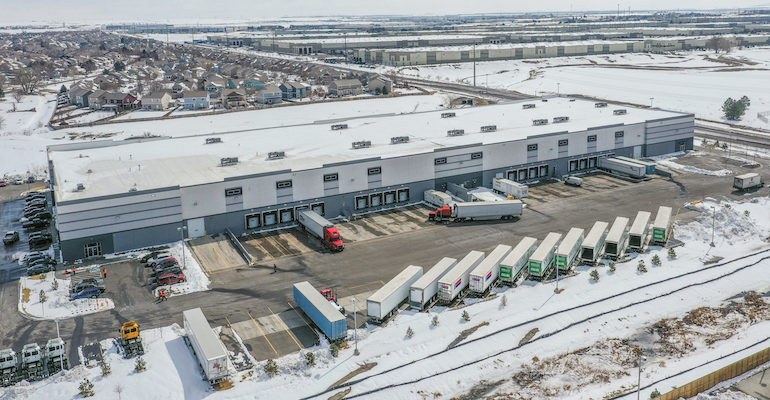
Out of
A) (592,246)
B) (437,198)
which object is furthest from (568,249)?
(437,198)

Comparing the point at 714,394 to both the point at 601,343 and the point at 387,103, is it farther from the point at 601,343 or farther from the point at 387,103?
the point at 387,103

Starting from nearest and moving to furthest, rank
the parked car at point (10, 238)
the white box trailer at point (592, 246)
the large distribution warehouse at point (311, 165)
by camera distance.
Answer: the white box trailer at point (592, 246), the large distribution warehouse at point (311, 165), the parked car at point (10, 238)

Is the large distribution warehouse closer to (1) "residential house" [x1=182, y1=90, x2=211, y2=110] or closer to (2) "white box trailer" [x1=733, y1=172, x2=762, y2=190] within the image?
(2) "white box trailer" [x1=733, y1=172, x2=762, y2=190]

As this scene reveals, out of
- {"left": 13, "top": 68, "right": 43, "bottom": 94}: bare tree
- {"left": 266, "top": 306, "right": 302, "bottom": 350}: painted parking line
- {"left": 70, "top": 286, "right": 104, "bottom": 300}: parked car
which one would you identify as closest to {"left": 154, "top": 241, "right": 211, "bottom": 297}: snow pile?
{"left": 70, "top": 286, "right": 104, "bottom": 300}: parked car

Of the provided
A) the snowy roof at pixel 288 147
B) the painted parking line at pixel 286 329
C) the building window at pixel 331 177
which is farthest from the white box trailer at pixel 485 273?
the snowy roof at pixel 288 147

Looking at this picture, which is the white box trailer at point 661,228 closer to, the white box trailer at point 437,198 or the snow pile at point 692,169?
the white box trailer at point 437,198

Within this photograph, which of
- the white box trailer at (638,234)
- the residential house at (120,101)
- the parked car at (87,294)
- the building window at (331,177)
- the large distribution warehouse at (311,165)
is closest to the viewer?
the parked car at (87,294)
